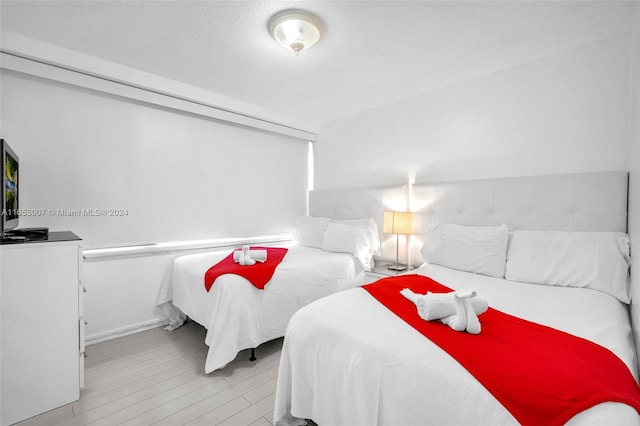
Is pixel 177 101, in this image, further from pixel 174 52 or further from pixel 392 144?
pixel 392 144

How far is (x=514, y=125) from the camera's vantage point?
2.50m

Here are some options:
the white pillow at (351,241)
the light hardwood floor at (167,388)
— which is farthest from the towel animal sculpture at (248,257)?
the white pillow at (351,241)

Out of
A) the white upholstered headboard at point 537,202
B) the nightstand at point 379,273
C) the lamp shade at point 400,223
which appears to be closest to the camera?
the white upholstered headboard at point 537,202

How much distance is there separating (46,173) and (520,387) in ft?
11.0

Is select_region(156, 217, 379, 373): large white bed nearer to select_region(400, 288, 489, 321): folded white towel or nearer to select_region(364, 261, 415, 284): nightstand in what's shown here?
select_region(364, 261, 415, 284): nightstand

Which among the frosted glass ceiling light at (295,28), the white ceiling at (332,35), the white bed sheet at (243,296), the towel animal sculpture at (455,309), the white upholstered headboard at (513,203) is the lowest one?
the white bed sheet at (243,296)

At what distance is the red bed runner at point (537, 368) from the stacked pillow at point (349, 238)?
1.80m

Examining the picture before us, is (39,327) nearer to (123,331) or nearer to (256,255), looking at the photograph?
(123,331)

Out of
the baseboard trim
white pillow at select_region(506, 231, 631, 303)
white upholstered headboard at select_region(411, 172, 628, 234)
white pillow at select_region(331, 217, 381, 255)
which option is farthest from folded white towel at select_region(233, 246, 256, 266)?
white pillow at select_region(506, 231, 631, 303)

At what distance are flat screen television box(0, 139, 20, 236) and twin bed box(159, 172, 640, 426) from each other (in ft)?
3.93

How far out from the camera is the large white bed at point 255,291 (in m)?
2.05

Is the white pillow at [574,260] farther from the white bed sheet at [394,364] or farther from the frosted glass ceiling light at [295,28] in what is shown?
the frosted glass ceiling light at [295,28]

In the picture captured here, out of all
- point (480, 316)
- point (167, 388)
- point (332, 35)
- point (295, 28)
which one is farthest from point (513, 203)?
point (167, 388)

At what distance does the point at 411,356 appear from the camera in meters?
1.03
